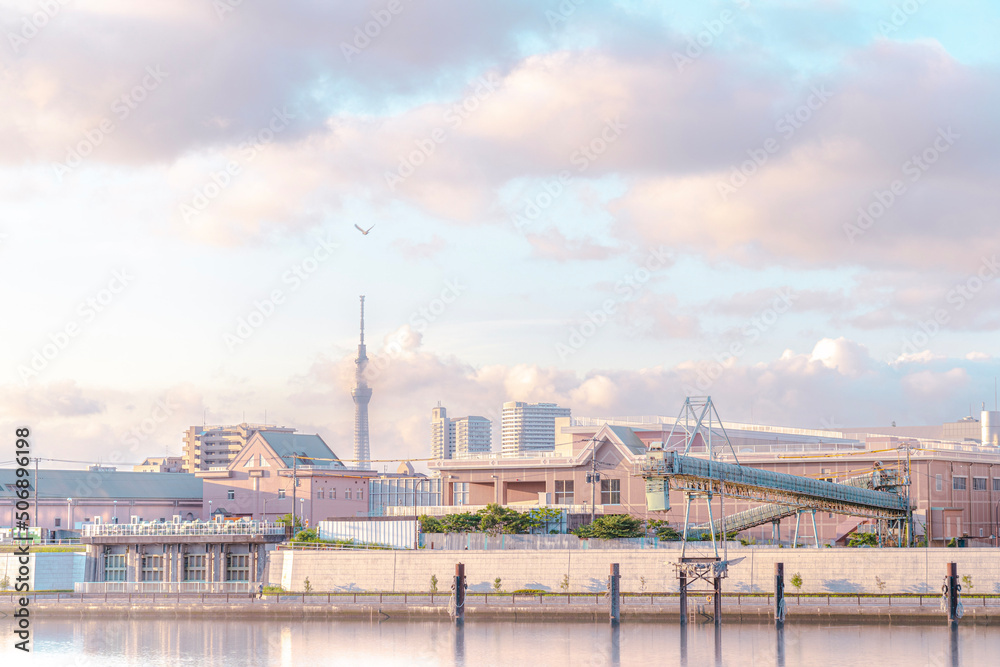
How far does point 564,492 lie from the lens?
403 ft

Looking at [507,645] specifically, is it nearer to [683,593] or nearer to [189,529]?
[683,593]

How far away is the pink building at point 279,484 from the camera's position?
154 meters

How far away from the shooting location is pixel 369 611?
8919 cm

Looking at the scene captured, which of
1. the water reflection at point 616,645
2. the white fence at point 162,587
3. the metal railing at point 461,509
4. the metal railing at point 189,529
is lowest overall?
the water reflection at point 616,645

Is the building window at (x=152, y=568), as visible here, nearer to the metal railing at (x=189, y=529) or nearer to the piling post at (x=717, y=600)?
the metal railing at (x=189, y=529)

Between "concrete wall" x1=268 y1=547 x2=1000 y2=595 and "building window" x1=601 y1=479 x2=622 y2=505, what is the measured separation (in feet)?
95.3

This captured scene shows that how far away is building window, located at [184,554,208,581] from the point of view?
10162 centimetres

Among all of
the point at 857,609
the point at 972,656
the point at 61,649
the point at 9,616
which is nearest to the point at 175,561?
the point at 9,616

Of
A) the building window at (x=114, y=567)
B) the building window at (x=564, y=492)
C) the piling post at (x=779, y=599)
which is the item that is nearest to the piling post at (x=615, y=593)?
the piling post at (x=779, y=599)

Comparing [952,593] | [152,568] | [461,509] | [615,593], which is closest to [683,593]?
[615,593]

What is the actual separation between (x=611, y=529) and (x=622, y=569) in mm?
6769

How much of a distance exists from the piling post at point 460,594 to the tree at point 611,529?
47.9 feet

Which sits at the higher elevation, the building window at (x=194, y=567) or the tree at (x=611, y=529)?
the tree at (x=611, y=529)

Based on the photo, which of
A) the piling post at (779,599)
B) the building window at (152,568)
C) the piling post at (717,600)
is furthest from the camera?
the building window at (152,568)
